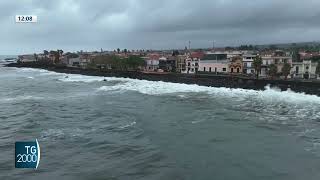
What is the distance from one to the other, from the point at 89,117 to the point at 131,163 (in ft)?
41.8

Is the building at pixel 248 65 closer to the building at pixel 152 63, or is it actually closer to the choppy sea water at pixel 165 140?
the building at pixel 152 63

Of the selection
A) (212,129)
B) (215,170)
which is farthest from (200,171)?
(212,129)

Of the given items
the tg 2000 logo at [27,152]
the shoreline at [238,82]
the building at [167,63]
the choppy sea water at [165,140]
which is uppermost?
the building at [167,63]

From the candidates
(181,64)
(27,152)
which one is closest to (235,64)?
(181,64)

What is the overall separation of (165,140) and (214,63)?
62.3 metres

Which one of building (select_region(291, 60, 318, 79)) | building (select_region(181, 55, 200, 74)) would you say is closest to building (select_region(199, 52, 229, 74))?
building (select_region(181, 55, 200, 74))

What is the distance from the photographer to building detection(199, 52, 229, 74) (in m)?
80.4

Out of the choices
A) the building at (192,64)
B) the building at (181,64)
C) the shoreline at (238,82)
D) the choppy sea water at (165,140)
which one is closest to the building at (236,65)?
the building at (192,64)

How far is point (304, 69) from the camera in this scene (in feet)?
217

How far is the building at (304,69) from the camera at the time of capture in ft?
211

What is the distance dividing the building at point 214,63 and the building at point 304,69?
49.8 ft

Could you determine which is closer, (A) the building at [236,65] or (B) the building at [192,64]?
(A) the building at [236,65]

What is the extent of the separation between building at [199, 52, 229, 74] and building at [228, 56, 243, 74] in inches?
80.1

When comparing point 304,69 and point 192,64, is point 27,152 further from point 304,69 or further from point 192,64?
point 192,64
